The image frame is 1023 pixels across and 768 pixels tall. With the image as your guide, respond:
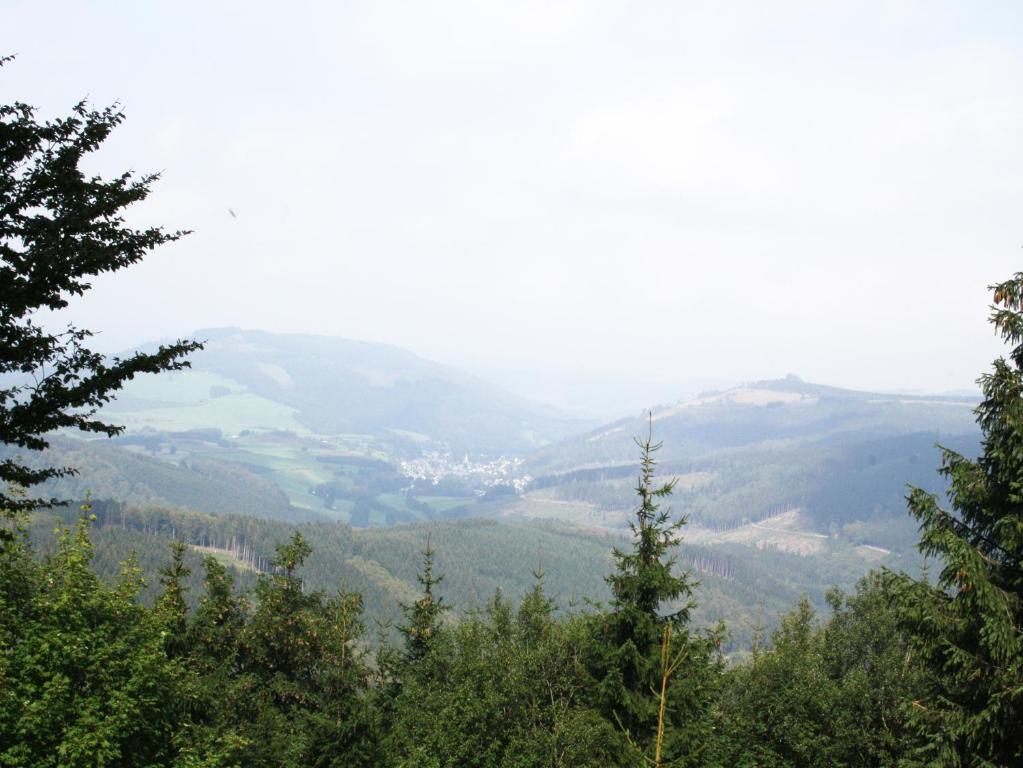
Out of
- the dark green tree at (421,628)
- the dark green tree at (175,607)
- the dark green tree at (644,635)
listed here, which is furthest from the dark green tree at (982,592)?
the dark green tree at (421,628)

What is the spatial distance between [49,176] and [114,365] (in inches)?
172

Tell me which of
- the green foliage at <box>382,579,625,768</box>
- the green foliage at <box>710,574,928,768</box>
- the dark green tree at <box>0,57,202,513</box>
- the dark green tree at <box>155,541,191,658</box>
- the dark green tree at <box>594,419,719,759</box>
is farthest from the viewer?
the dark green tree at <box>155,541,191,658</box>

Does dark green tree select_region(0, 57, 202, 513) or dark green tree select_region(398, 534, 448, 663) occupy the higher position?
dark green tree select_region(0, 57, 202, 513)

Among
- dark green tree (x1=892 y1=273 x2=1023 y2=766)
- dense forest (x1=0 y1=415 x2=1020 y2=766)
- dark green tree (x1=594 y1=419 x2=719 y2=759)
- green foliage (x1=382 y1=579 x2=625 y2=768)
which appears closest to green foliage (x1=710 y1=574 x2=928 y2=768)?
dense forest (x1=0 y1=415 x2=1020 y2=766)

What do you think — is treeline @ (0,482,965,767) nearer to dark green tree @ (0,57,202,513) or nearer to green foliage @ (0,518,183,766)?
green foliage @ (0,518,183,766)

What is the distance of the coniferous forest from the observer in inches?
578

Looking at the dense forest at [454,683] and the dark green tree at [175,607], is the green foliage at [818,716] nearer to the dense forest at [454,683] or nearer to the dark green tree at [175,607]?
the dense forest at [454,683]

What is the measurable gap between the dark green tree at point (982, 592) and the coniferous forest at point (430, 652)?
0.18 ft

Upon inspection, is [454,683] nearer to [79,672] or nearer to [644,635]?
[644,635]

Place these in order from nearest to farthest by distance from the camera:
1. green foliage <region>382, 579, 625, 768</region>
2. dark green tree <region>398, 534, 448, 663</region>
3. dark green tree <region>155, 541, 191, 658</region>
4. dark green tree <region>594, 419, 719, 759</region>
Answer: dark green tree <region>594, 419, 719, 759</region> < green foliage <region>382, 579, 625, 768</region> < dark green tree <region>155, 541, 191, 658</region> < dark green tree <region>398, 534, 448, 663</region>

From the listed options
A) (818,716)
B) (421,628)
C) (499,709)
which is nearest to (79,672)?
(499,709)

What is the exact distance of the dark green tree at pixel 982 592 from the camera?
14438 millimetres

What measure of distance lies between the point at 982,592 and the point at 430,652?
2812 centimetres

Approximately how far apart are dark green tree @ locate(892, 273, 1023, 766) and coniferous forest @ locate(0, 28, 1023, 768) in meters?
0.05
